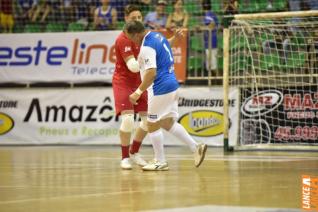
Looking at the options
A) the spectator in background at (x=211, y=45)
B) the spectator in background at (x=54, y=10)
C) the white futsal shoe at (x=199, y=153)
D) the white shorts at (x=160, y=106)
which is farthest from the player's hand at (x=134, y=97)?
the spectator in background at (x=54, y=10)

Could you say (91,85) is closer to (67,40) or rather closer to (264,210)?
(67,40)

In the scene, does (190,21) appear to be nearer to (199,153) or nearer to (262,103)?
(262,103)

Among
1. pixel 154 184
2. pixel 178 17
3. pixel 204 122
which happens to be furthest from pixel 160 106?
pixel 178 17

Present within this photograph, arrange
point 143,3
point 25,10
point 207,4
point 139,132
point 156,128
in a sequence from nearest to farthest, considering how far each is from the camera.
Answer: point 156,128 → point 139,132 → point 207,4 → point 143,3 → point 25,10

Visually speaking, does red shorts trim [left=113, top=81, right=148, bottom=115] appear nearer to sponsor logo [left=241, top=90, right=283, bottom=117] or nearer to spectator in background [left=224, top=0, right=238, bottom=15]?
sponsor logo [left=241, top=90, right=283, bottom=117]

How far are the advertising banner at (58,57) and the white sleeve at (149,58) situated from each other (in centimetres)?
784

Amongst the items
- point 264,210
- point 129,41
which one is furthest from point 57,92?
point 264,210

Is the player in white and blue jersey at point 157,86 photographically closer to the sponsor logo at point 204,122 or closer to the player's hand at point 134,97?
the player's hand at point 134,97

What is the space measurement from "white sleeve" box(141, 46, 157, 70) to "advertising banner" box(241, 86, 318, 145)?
6.71 meters

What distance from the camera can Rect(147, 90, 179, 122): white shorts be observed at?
36.6 ft

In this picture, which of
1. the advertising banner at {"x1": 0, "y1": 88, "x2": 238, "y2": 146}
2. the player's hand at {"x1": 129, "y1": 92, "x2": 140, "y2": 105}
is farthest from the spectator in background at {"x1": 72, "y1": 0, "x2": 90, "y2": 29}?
the player's hand at {"x1": 129, "y1": 92, "x2": 140, "y2": 105}

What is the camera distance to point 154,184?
9.23 metres

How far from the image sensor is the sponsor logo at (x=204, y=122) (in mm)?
18016

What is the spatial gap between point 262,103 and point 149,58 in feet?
22.6
